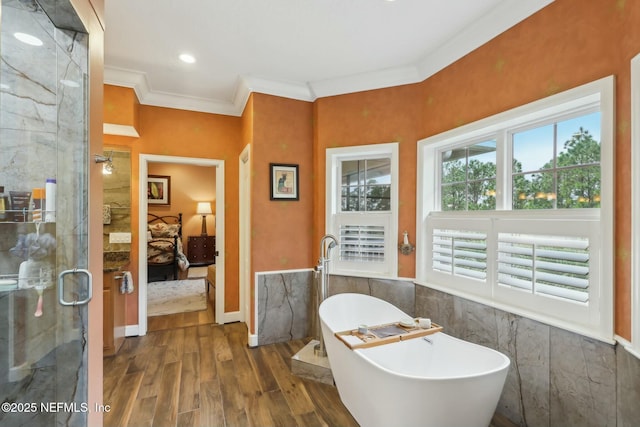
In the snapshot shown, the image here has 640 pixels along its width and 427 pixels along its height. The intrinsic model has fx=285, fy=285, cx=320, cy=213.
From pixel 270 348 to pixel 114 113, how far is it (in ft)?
9.39

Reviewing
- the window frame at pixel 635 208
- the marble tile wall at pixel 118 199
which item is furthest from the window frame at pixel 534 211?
the marble tile wall at pixel 118 199

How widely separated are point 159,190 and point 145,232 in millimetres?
4065

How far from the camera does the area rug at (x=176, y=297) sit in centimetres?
414

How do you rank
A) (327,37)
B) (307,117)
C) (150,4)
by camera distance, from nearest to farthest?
(150,4), (327,37), (307,117)

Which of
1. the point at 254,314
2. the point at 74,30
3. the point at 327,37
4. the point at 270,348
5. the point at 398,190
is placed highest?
the point at 327,37

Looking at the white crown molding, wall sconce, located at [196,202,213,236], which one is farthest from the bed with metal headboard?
the white crown molding

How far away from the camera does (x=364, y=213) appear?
296 centimetres

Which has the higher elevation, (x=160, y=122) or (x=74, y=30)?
(x=160, y=122)

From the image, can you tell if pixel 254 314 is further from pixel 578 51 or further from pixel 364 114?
pixel 578 51

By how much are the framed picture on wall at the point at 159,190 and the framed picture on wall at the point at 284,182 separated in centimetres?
501

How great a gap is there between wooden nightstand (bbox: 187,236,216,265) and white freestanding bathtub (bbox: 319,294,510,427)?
5374 millimetres

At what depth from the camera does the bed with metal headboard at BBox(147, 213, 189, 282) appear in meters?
5.79

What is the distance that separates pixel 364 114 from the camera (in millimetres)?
2904

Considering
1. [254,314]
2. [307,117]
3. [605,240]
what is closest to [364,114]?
[307,117]
